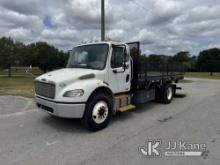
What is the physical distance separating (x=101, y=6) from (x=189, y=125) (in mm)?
9205

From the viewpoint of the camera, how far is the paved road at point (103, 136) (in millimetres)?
3748

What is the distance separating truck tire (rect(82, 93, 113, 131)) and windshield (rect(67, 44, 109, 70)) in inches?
37.4

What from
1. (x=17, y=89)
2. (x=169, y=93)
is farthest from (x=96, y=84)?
(x=17, y=89)

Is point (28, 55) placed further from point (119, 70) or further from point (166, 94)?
point (119, 70)

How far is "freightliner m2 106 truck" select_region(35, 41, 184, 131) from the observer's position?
195 inches

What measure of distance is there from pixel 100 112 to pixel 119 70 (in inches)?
61.5

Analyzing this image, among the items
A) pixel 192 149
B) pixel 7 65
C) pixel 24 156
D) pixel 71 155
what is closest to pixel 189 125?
pixel 192 149

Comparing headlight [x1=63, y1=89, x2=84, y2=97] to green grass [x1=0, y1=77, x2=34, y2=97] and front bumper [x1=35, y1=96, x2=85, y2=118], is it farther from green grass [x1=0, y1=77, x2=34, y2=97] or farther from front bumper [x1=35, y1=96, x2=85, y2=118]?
green grass [x1=0, y1=77, x2=34, y2=97]

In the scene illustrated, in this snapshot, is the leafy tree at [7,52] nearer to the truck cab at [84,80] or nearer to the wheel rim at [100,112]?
the truck cab at [84,80]

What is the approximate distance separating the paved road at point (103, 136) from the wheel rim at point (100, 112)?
1.08ft

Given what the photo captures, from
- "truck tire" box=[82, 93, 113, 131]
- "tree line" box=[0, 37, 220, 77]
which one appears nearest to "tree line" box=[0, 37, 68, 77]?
"tree line" box=[0, 37, 220, 77]

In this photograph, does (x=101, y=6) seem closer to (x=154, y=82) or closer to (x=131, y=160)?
(x=154, y=82)

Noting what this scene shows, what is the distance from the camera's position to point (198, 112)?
7.54 meters

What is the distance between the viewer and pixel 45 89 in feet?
17.6
